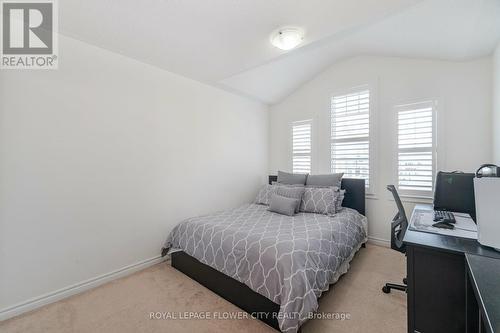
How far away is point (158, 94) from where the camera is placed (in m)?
2.80

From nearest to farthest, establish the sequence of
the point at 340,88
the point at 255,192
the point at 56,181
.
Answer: the point at 56,181 → the point at 340,88 → the point at 255,192

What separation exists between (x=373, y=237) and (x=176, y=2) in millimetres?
3747

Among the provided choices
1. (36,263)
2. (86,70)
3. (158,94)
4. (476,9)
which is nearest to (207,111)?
(158,94)

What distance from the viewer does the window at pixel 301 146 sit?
4.06m

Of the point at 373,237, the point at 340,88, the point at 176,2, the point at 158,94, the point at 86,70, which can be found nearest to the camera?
the point at 176,2

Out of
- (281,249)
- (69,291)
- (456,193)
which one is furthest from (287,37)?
(69,291)

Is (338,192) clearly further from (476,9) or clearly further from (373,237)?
(476,9)

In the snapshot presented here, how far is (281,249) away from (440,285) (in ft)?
3.27

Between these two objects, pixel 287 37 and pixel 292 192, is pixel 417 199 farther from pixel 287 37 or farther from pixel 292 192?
pixel 287 37

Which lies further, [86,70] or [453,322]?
[86,70]

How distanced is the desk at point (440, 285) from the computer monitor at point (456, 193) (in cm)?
108

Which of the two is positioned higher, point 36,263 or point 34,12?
point 34,12
